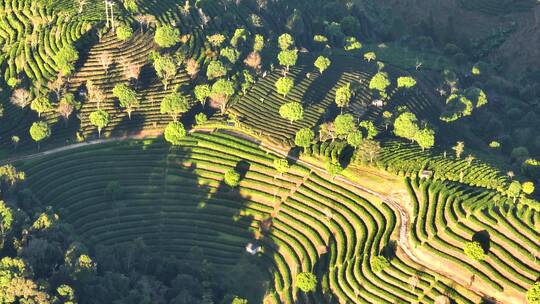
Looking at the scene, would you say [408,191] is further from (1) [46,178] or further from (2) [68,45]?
(2) [68,45]

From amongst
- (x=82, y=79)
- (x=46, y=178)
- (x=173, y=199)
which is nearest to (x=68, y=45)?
(x=82, y=79)

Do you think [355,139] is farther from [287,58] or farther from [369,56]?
[369,56]

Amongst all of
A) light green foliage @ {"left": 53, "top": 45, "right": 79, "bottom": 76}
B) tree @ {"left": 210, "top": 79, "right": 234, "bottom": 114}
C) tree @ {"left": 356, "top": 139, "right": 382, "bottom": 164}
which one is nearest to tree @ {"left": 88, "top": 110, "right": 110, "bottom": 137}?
→ light green foliage @ {"left": 53, "top": 45, "right": 79, "bottom": 76}

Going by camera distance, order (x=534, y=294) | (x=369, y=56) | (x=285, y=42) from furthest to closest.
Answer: (x=369, y=56), (x=285, y=42), (x=534, y=294)

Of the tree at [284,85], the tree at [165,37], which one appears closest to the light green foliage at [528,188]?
the tree at [284,85]

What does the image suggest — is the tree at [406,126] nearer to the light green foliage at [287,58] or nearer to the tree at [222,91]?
the light green foliage at [287,58]

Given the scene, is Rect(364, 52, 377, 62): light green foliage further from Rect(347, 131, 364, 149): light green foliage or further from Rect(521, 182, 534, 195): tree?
Rect(521, 182, 534, 195): tree

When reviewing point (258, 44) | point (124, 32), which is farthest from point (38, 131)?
point (258, 44)

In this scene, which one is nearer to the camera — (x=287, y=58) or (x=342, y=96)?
Answer: (x=342, y=96)
